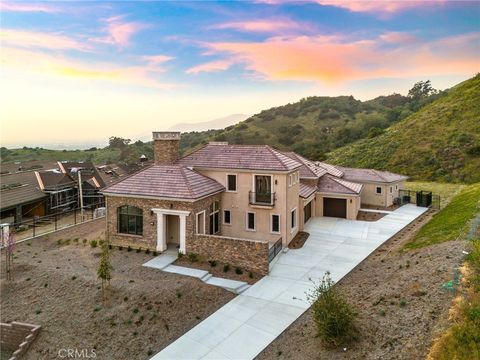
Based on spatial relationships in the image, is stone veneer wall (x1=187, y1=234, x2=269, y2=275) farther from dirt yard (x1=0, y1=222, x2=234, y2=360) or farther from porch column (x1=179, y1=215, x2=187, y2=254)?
dirt yard (x1=0, y1=222, x2=234, y2=360)

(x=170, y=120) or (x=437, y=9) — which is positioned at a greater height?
(x=437, y=9)

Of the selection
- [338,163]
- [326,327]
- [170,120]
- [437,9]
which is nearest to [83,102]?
[170,120]

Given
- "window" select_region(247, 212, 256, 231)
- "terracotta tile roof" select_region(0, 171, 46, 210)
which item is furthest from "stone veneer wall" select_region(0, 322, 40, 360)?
"terracotta tile roof" select_region(0, 171, 46, 210)

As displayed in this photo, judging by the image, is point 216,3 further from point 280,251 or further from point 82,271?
point 82,271

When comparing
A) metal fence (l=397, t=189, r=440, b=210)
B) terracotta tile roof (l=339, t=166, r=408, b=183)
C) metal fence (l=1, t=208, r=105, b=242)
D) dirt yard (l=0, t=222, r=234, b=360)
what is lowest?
dirt yard (l=0, t=222, r=234, b=360)

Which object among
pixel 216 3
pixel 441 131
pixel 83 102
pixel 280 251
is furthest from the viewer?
pixel 441 131

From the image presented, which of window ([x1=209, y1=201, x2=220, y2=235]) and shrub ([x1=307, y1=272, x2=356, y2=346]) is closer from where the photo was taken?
shrub ([x1=307, y1=272, x2=356, y2=346])
